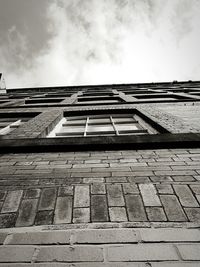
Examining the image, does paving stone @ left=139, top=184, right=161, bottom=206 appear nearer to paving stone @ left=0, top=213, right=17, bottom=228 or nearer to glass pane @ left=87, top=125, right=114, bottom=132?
paving stone @ left=0, top=213, right=17, bottom=228

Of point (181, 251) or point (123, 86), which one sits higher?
point (123, 86)

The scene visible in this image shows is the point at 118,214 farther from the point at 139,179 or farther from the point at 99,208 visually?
the point at 139,179

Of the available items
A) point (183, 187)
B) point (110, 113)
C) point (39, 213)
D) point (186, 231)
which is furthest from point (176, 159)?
point (110, 113)

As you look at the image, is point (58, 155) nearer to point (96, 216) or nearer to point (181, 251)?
point (96, 216)

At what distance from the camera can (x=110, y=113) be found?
19.5 feet

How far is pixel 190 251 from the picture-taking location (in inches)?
49.6

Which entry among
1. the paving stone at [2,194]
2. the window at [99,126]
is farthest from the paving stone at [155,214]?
the window at [99,126]

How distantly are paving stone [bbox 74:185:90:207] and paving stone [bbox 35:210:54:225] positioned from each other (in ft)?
0.74

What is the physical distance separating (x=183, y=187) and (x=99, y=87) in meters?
Result: 16.4

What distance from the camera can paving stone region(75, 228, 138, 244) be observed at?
4.45 feet

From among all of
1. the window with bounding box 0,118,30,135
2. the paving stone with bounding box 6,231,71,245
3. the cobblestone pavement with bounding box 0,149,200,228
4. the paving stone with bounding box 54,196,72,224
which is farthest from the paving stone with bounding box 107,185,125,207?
the window with bounding box 0,118,30,135

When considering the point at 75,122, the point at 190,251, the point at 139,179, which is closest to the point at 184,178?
the point at 139,179

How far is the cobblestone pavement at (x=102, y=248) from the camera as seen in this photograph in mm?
1212

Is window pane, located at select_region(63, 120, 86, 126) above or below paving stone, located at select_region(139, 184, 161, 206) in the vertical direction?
above
